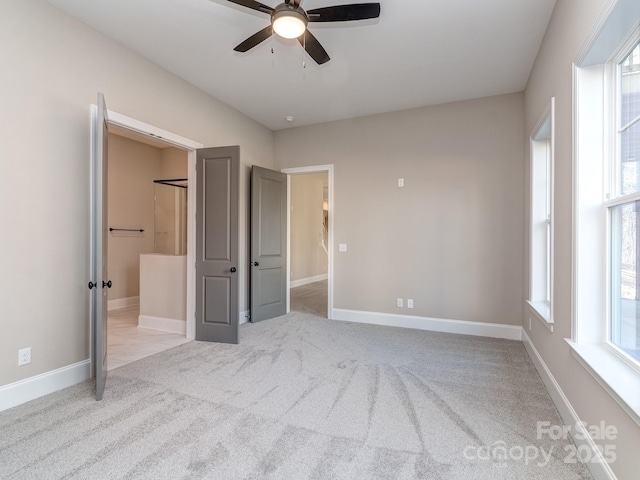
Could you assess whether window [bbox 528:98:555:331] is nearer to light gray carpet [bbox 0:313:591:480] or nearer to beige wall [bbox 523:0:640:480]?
beige wall [bbox 523:0:640:480]

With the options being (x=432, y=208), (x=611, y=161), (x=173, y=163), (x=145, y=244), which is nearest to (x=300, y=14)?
(x=611, y=161)

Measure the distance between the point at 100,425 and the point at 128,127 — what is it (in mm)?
2604

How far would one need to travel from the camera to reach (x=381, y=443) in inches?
75.7

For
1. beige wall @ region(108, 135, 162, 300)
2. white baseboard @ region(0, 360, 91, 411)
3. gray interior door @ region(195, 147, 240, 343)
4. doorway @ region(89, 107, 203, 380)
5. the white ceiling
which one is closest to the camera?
white baseboard @ region(0, 360, 91, 411)

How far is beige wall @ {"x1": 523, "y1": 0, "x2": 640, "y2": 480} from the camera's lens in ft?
5.06

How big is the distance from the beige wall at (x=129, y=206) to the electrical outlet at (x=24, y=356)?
3497mm

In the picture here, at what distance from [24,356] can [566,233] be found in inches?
160

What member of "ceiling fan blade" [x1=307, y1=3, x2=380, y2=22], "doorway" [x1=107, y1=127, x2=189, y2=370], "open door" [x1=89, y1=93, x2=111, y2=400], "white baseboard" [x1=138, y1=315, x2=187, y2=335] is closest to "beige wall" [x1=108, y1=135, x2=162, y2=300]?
"doorway" [x1=107, y1=127, x2=189, y2=370]

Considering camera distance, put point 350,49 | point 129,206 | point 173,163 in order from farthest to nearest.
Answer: point 173,163, point 129,206, point 350,49

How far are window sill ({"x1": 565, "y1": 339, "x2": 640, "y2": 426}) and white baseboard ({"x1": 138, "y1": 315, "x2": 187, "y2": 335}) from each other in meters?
4.02

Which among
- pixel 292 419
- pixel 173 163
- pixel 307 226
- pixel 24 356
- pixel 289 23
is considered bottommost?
pixel 292 419

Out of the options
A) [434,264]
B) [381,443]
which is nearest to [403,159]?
[434,264]

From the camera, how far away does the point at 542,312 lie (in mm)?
2893

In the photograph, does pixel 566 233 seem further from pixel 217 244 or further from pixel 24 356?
pixel 24 356
